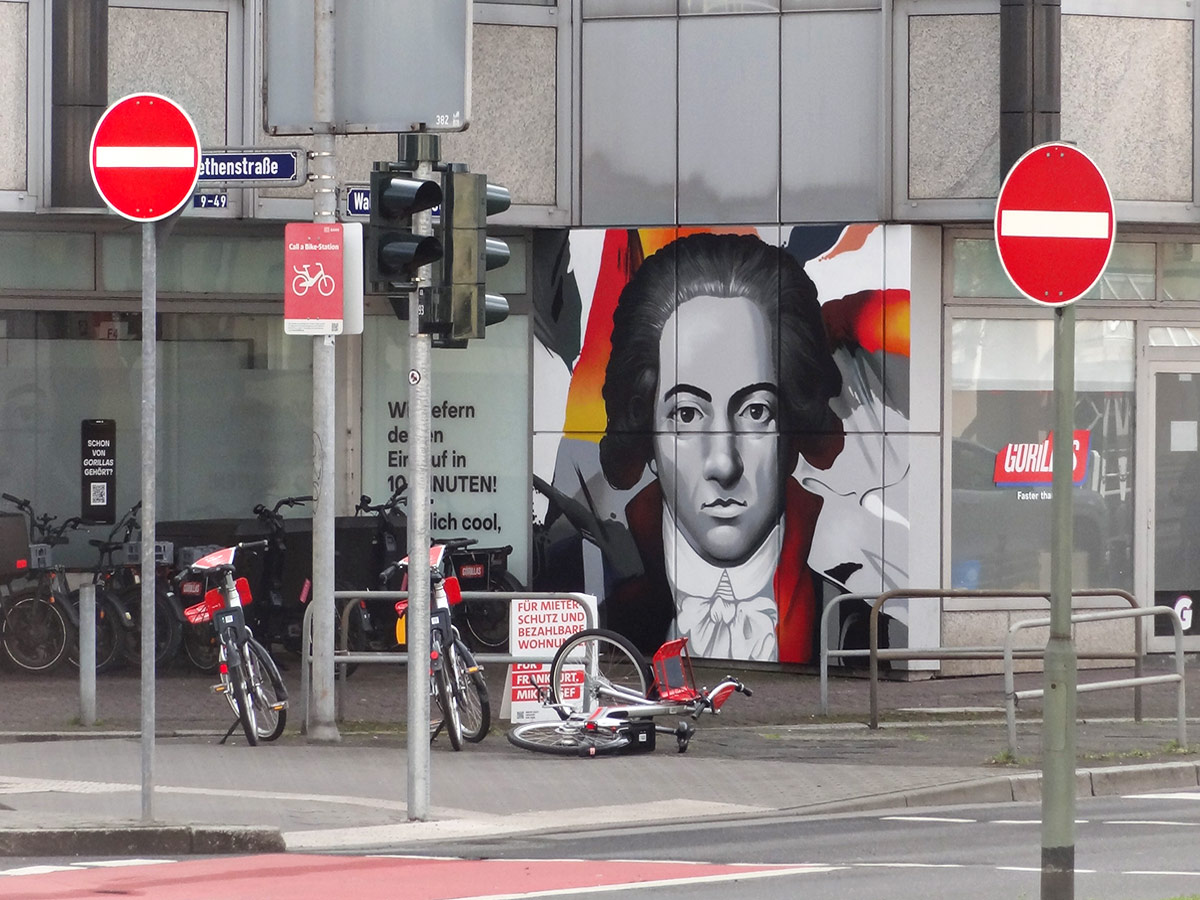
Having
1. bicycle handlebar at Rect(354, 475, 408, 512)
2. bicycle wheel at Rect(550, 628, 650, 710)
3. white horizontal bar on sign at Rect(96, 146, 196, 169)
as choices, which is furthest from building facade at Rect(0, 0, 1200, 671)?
white horizontal bar on sign at Rect(96, 146, 196, 169)

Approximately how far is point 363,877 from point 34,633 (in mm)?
8462

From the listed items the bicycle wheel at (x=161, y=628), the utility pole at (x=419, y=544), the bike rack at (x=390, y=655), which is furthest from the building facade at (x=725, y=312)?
the utility pole at (x=419, y=544)

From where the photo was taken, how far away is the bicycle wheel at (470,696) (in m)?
13.1

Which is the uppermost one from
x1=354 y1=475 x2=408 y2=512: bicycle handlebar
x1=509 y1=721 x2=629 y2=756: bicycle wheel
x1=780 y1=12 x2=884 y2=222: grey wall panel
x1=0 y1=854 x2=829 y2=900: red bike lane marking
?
x1=780 y1=12 x2=884 y2=222: grey wall panel

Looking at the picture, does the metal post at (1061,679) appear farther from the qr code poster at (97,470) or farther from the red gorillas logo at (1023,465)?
the qr code poster at (97,470)

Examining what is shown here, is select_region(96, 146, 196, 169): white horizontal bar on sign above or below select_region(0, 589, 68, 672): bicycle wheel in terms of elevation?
above

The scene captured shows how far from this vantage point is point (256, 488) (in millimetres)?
18578

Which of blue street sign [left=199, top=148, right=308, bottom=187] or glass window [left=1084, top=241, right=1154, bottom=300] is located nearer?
blue street sign [left=199, top=148, right=308, bottom=187]

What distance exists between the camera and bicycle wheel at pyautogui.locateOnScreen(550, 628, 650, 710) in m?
13.0

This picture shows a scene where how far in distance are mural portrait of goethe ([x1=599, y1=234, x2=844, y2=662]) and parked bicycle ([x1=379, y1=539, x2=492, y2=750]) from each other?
4.45 metres

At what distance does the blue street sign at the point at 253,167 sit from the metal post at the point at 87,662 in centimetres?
297

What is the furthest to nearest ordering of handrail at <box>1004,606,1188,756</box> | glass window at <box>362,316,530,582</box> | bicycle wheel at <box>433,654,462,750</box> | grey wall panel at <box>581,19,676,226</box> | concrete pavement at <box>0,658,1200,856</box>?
glass window at <box>362,316,530,582</box>
grey wall panel at <box>581,19,676,226</box>
bicycle wheel at <box>433,654,462,750</box>
handrail at <box>1004,606,1188,756</box>
concrete pavement at <box>0,658,1200,856</box>

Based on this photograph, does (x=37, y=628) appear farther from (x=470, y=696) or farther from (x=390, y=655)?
(x=470, y=696)

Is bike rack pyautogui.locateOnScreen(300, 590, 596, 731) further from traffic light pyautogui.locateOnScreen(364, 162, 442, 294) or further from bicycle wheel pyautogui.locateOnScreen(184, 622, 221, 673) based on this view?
bicycle wheel pyautogui.locateOnScreen(184, 622, 221, 673)
